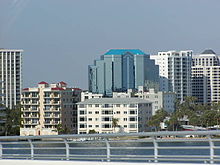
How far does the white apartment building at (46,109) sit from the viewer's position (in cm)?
12825

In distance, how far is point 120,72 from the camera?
181 metres

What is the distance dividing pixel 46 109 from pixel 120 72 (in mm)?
53436

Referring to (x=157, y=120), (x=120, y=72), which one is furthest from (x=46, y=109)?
(x=120, y=72)

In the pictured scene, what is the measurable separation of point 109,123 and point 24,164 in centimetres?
11124

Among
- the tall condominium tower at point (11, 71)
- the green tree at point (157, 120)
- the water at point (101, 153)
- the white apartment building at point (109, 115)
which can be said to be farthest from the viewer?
the tall condominium tower at point (11, 71)

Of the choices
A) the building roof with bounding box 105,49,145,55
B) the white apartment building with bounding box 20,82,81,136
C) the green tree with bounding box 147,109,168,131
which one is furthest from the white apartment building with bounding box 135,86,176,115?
the building roof with bounding box 105,49,145,55

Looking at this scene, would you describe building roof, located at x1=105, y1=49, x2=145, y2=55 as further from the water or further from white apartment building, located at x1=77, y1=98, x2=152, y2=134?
the water

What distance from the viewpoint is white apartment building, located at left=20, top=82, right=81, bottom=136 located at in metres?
128

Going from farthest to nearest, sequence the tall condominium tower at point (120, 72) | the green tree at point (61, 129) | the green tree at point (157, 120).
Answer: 1. the tall condominium tower at point (120, 72)
2. the green tree at point (157, 120)
3. the green tree at point (61, 129)

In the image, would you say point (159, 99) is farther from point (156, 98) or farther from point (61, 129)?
point (61, 129)

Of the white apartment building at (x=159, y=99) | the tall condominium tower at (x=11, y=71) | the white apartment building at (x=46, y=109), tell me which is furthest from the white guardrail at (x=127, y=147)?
the tall condominium tower at (x=11, y=71)

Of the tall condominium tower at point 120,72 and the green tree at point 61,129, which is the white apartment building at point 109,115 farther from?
the tall condominium tower at point 120,72

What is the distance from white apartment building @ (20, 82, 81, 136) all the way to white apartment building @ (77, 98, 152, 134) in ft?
12.5

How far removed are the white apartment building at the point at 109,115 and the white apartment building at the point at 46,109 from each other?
3.82m
